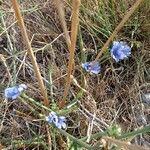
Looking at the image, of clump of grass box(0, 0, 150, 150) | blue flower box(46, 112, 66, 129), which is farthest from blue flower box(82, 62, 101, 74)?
blue flower box(46, 112, 66, 129)

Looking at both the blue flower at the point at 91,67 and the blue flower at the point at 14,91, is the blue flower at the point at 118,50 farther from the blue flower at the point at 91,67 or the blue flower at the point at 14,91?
the blue flower at the point at 14,91

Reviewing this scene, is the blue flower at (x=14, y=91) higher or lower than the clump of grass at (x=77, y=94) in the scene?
higher

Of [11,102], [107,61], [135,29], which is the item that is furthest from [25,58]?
[135,29]

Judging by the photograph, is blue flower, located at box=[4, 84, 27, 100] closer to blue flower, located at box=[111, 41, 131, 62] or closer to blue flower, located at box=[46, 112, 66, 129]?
blue flower, located at box=[46, 112, 66, 129]

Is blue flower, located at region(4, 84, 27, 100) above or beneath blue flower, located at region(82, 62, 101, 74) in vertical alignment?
above

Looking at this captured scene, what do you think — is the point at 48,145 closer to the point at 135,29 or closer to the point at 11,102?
the point at 11,102

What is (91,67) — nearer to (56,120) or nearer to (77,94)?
(77,94)

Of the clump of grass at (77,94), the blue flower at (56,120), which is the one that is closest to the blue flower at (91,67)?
the clump of grass at (77,94)

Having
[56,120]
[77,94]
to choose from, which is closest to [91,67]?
[77,94]
